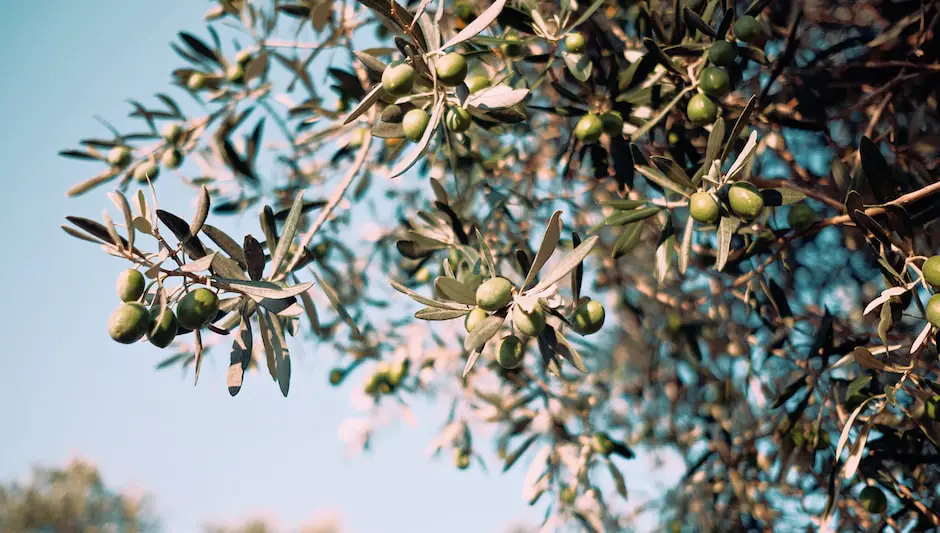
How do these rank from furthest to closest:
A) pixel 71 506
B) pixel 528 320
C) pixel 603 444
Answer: pixel 71 506 < pixel 603 444 < pixel 528 320

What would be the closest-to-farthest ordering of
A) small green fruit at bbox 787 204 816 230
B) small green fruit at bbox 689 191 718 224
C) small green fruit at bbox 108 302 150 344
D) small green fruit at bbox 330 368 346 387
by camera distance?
small green fruit at bbox 108 302 150 344 < small green fruit at bbox 689 191 718 224 < small green fruit at bbox 787 204 816 230 < small green fruit at bbox 330 368 346 387

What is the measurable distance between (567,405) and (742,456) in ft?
2.76

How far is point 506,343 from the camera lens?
5.06ft

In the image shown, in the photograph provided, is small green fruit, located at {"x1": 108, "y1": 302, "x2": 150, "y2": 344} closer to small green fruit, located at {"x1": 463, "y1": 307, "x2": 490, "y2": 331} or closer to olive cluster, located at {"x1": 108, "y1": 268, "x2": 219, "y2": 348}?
olive cluster, located at {"x1": 108, "y1": 268, "x2": 219, "y2": 348}

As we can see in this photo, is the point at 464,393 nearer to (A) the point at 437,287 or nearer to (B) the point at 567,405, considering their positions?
(B) the point at 567,405

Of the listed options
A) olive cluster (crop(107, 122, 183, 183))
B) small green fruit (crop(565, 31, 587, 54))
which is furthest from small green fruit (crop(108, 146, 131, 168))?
small green fruit (crop(565, 31, 587, 54))

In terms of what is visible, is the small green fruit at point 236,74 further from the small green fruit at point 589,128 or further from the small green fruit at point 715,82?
the small green fruit at point 715,82

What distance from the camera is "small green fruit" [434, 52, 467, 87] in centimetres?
155

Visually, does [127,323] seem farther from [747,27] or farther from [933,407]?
[933,407]

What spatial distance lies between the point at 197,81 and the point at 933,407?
9.34 feet

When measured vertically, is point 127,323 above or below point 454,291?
above

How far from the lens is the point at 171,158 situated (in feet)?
9.32

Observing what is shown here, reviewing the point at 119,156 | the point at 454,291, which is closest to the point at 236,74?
the point at 119,156

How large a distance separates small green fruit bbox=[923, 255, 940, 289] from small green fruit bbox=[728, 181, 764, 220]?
37 cm
